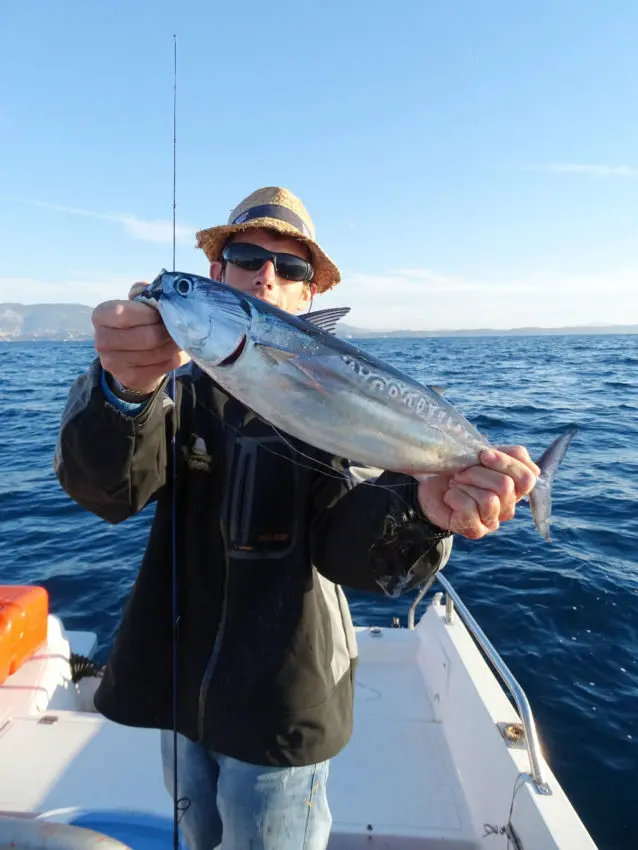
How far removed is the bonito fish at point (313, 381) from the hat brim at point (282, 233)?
679 millimetres

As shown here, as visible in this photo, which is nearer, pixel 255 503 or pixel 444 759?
pixel 255 503

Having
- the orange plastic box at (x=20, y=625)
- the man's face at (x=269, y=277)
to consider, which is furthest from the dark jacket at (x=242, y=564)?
the orange plastic box at (x=20, y=625)

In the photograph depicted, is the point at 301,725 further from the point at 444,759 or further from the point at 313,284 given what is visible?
the point at 444,759

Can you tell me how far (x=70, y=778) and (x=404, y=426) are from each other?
413 centimetres

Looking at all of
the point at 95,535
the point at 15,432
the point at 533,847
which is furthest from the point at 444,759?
the point at 15,432

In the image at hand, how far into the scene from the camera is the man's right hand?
7.01ft

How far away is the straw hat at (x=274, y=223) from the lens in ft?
10.0

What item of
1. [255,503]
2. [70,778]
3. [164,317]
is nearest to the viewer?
[164,317]

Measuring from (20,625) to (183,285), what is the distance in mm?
4451

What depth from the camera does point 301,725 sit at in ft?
8.32

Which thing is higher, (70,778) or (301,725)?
(301,725)

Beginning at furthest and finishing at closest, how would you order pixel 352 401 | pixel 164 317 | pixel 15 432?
1. pixel 15 432
2. pixel 352 401
3. pixel 164 317

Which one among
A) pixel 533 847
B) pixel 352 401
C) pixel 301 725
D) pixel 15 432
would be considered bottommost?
pixel 15 432

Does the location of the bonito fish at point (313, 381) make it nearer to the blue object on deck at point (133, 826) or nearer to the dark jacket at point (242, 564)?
the dark jacket at point (242, 564)
